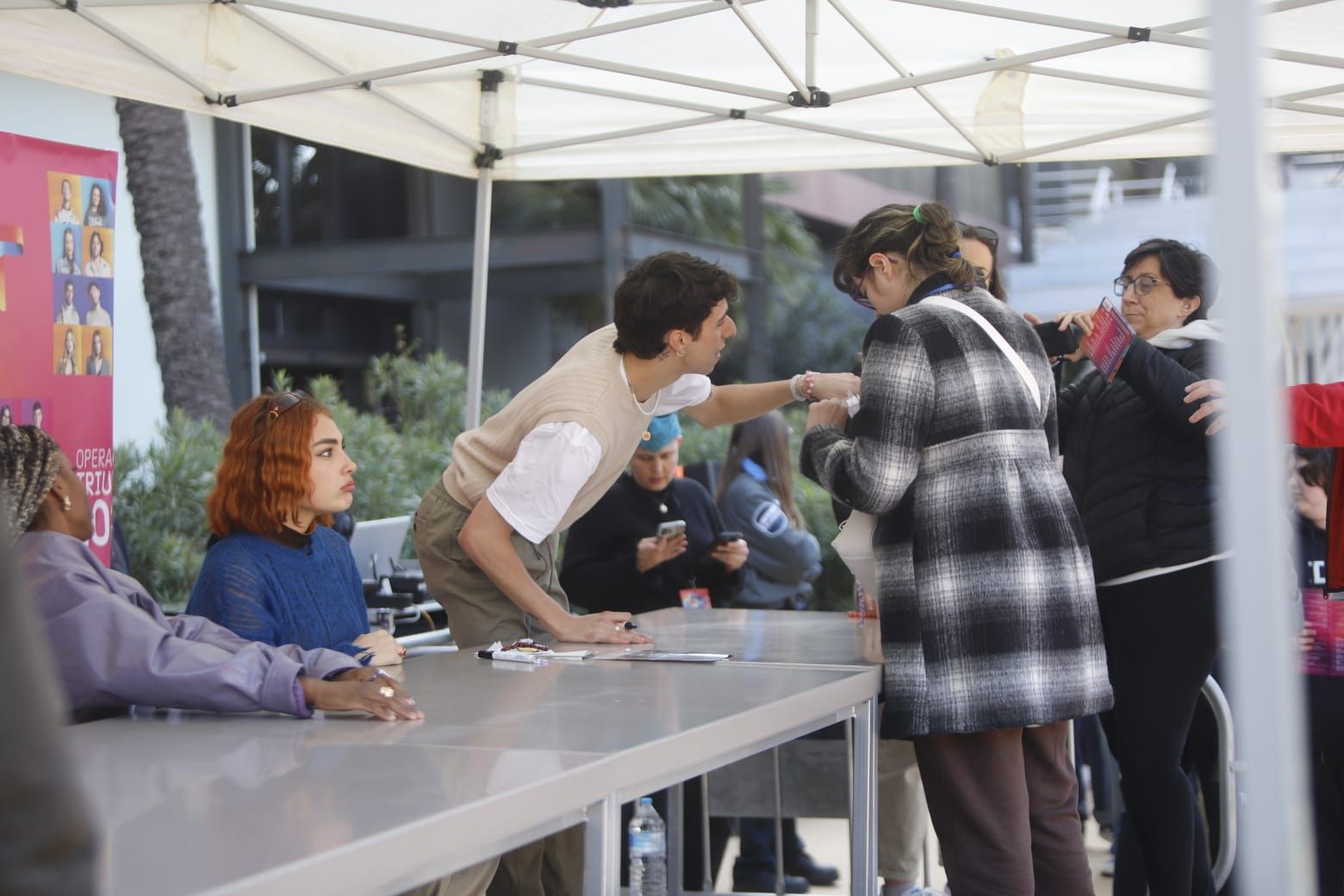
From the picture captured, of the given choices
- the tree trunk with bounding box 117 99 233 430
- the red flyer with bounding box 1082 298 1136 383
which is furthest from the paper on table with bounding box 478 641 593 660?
the tree trunk with bounding box 117 99 233 430

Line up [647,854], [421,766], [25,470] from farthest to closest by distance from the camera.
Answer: [647,854] → [25,470] → [421,766]

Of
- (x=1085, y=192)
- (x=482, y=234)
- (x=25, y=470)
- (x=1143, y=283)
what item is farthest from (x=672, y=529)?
(x=1085, y=192)

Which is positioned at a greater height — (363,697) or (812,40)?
(812,40)

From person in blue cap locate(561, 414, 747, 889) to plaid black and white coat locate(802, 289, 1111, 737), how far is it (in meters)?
1.50

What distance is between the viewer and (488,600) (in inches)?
122

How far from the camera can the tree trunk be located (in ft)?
25.3

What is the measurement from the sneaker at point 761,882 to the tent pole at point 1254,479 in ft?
12.3

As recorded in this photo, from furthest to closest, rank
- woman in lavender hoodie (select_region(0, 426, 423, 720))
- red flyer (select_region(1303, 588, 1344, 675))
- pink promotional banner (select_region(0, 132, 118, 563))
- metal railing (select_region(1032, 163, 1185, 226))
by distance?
metal railing (select_region(1032, 163, 1185, 226)), pink promotional banner (select_region(0, 132, 118, 563)), red flyer (select_region(1303, 588, 1344, 675)), woman in lavender hoodie (select_region(0, 426, 423, 720))

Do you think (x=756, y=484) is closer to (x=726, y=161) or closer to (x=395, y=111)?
(x=726, y=161)

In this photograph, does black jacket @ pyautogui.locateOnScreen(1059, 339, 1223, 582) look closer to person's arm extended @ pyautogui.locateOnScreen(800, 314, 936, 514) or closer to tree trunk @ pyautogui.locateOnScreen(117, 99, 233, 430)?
person's arm extended @ pyautogui.locateOnScreen(800, 314, 936, 514)

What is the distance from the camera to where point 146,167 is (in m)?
7.71

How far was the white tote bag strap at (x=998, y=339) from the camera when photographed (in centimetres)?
255

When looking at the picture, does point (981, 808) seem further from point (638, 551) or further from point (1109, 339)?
point (638, 551)

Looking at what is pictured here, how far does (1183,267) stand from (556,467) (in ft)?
5.13
